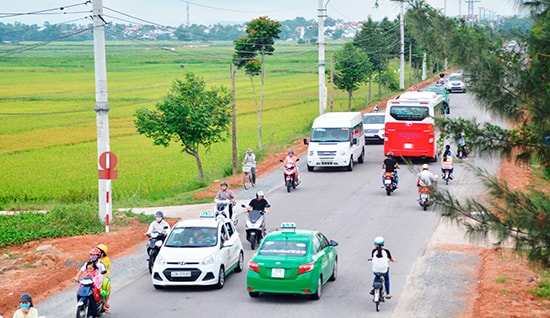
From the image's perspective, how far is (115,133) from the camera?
68000mm

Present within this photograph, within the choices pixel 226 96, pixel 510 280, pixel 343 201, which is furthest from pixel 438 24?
pixel 226 96

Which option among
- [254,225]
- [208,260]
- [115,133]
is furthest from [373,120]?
[208,260]

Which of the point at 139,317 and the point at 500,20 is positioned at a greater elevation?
the point at 500,20

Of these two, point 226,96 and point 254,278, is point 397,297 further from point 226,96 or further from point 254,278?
point 226,96

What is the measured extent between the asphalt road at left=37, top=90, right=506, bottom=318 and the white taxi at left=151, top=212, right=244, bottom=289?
0.34m

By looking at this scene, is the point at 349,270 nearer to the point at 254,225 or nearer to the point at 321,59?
the point at 254,225

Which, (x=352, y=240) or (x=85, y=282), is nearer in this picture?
(x=85, y=282)

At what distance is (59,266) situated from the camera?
75.3 ft

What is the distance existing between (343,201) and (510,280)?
12242mm

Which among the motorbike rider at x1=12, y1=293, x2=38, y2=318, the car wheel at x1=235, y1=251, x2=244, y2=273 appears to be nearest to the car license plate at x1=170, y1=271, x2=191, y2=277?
the car wheel at x1=235, y1=251, x2=244, y2=273

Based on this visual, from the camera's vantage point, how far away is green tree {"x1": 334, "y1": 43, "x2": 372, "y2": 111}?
73.1m

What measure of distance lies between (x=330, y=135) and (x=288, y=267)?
21.4 meters

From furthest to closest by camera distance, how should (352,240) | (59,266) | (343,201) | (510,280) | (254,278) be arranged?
(343,201), (352,240), (59,266), (510,280), (254,278)

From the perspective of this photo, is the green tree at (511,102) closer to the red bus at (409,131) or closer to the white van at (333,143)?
the white van at (333,143)
